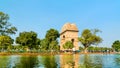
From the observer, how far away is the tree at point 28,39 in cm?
12588

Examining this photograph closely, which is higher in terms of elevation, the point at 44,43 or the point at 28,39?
the point at 28,39

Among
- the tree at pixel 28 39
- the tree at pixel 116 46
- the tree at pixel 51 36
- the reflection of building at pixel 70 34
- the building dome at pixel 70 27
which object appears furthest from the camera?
the tree at pixel 116 46

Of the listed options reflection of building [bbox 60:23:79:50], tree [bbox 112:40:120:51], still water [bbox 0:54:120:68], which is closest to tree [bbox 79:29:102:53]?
reflection of building [bbox 60:23:79:50]

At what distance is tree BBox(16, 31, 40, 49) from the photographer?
12588 centimetres

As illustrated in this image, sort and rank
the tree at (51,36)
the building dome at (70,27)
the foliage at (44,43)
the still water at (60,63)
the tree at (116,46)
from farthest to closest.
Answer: the tree at (116,46) < the building dome at (70,27) < the tree at (51,36) < the foliage at (44,43) < the still water at (60,63)

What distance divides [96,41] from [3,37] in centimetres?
6032

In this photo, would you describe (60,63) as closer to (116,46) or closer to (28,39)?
(28,39)

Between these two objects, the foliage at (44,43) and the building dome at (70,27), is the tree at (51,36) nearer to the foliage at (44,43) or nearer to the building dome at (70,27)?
the foliage at (44,43)

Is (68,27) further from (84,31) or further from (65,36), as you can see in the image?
(84,31)

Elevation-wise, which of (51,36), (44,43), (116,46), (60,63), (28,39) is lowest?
(60,63)

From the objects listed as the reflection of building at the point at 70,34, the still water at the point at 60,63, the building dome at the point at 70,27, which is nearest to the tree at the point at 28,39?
the reflection of building at the point at 70,34

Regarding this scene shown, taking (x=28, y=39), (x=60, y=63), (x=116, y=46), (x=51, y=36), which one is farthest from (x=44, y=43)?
(x=60, y=63)

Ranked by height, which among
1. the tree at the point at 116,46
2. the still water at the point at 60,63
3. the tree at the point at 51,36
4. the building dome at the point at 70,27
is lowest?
the still water at the point at 60,63

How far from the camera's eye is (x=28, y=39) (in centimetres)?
12562
